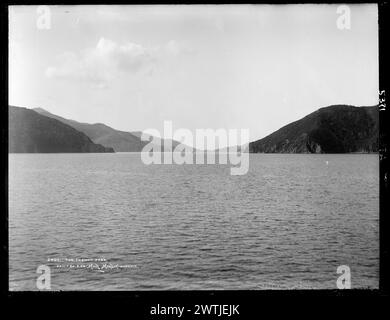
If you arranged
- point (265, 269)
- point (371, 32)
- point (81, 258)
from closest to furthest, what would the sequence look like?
point (371, 32) < point (265, 269) < point (81, 258)

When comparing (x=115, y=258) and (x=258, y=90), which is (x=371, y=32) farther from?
(x=258, y=90)

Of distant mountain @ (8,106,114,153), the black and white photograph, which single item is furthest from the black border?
distant mountain @ (8,106,114,153)

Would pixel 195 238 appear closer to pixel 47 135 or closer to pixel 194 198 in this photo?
pixel 194 198
